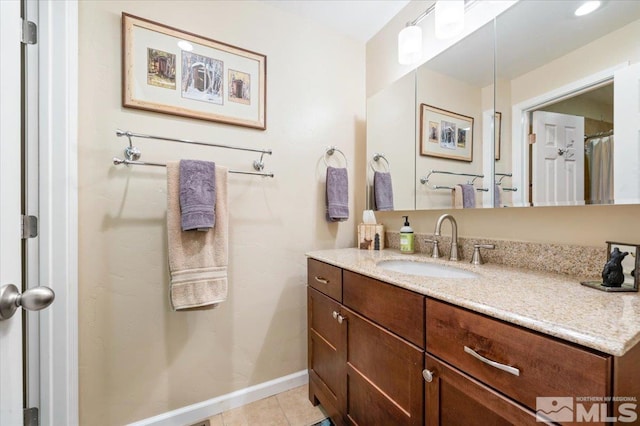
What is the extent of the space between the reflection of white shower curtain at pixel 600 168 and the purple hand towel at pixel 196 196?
1.46 m

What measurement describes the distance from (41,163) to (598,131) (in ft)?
6.74

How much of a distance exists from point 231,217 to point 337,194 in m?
0.66

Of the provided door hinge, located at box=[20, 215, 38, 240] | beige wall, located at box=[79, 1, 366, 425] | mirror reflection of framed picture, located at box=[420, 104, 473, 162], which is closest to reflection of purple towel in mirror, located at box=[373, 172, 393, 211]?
beige wall, located at box=[79, 1, 366, 425]

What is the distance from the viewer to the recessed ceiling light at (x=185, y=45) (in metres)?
1.34

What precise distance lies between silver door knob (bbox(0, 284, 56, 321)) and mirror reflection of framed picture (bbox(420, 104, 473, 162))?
1506mm

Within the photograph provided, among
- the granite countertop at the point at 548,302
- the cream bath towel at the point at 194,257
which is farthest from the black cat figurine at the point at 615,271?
the cream bath towel at the point at 194,257

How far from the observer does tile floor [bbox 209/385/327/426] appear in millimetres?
1364

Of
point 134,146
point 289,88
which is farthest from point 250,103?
point 134,146

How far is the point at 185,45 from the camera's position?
136cm

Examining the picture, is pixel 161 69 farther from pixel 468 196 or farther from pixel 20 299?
pixel 468 196

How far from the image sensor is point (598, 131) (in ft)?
2.87

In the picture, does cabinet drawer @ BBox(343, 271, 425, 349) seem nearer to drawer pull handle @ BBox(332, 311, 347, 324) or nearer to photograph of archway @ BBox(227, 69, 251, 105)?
drawer pull handle @ BBox(332, 311, 347, 324)

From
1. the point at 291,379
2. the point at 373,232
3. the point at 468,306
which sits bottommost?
the point at 291,379

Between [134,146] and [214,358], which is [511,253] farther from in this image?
[134,146]
